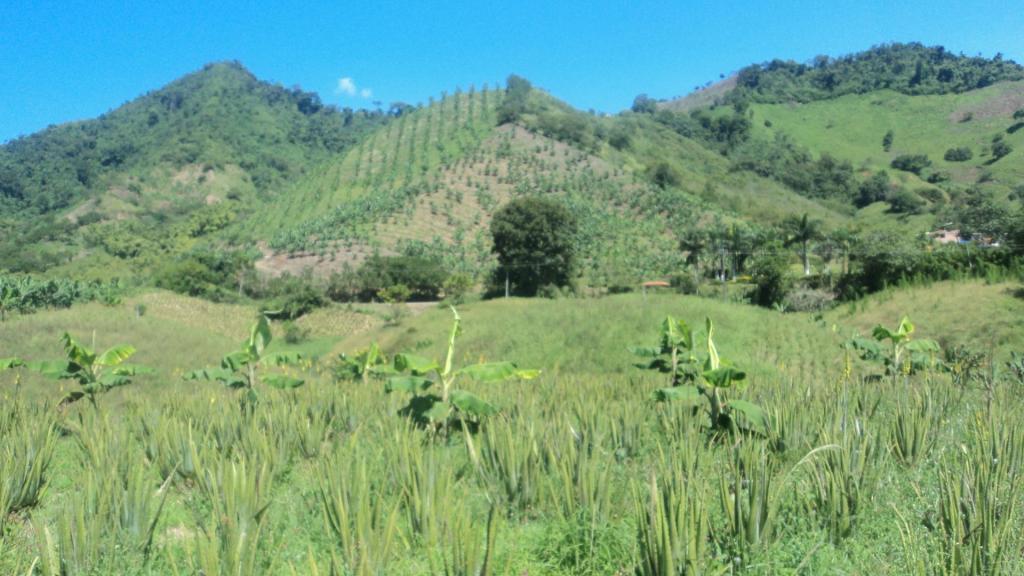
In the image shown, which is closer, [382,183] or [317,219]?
[317,219]

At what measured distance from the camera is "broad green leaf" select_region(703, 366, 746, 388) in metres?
5.32

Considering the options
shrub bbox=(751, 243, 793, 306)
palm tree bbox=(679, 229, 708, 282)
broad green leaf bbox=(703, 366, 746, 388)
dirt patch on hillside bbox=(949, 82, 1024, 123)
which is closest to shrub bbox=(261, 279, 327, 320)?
palm tree bbox=(679, 229, 708, 282)

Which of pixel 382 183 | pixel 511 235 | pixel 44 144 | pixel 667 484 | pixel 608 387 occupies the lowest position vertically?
pixel 608 387

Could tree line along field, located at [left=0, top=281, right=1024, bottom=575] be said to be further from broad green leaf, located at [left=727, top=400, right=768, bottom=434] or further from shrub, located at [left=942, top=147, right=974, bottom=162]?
shrub, located at [left=942, top=147, right=974, bottom=162]

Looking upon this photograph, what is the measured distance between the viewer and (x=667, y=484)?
2.87 metres

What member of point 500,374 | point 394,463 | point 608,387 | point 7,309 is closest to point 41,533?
Result: point 394,463

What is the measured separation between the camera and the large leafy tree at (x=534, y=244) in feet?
141

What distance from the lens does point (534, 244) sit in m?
43.0

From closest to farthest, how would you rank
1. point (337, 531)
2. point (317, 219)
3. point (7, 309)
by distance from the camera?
point (337, 531) → point (7, 309) → point (317, 219)

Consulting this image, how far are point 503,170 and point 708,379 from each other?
7166 centimetres

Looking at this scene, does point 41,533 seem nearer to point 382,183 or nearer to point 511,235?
point 511,235

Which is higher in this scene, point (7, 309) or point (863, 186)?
point (863, 186)

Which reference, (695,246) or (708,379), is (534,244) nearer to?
(695,246)

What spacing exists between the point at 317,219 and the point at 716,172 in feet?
212
